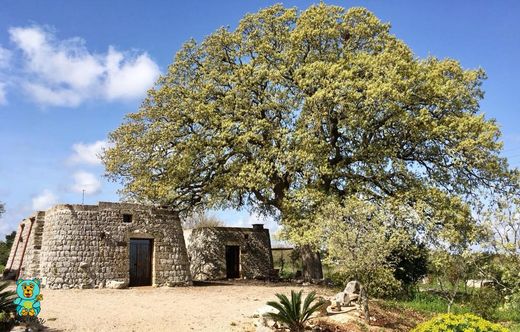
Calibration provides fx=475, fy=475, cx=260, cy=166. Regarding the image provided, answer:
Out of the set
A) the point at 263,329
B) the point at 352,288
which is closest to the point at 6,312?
the point at 263,329

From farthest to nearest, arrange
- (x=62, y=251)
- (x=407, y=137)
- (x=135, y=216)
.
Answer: (x=407, y=137) → (x=135, y=216) → (x=62, y=251)

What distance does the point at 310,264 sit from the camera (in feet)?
81.2

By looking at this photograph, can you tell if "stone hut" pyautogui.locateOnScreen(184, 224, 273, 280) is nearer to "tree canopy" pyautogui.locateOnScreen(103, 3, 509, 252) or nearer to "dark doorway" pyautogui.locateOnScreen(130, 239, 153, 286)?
"tree canopy" pyautogui.locateOnScreen(103, 3, 509, 252)

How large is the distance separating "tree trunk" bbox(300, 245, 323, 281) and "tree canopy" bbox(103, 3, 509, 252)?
287 cm

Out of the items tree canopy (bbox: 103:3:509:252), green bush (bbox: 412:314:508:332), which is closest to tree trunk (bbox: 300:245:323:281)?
tree canopy (bbox: 103:3:509:252)

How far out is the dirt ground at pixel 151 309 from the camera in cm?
1252

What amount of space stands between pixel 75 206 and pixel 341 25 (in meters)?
14.7

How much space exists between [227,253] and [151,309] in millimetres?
12010

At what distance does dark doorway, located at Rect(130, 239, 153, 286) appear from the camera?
20.5m

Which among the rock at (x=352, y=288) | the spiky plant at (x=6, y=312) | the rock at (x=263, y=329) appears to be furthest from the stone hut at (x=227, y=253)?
the spiky plant at (x=6, y=312)

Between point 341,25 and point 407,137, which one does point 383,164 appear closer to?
point 407,137

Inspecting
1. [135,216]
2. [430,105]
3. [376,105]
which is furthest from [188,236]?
[430,105]

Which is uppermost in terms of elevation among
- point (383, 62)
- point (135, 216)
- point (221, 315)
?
point (383, 62)

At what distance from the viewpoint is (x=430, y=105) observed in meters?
21.5
